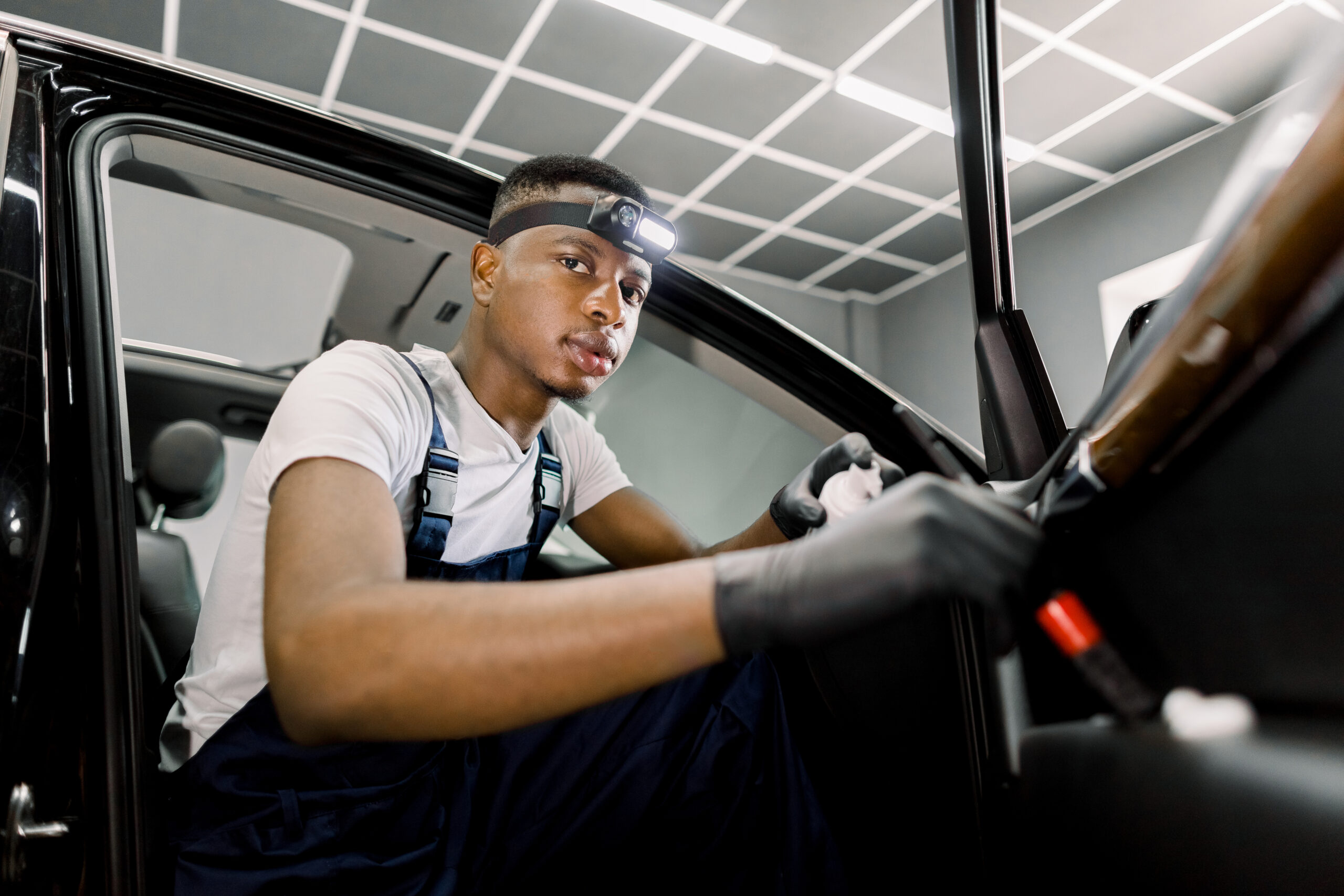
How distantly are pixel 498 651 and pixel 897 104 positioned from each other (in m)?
4.94

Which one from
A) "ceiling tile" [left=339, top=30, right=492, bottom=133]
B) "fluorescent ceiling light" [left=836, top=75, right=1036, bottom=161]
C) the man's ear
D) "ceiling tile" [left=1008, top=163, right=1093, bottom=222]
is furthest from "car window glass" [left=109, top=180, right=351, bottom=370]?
"ceiling tile" [left=1008, top=163, right=1093, bottom=222]

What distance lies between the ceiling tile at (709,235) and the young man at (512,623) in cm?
496

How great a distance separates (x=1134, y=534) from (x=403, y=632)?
56 cm

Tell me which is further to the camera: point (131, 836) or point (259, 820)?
point (259, 820)

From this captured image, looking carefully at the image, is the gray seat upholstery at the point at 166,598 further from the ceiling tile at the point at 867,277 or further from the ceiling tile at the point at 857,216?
Result: the ceiling tile at the point at 867,277

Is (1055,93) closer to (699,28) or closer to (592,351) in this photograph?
(699,28)

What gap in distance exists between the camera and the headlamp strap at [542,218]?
4.31ft

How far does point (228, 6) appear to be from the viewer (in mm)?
3799

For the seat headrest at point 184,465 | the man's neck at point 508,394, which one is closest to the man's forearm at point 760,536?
the man's neck at point 508,394

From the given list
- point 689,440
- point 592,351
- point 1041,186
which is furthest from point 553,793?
point 1041,186

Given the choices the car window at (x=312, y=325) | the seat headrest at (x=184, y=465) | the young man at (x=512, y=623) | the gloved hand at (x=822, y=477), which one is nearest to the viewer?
the young man at (x=512, y=623)

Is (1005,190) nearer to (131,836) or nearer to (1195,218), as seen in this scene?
(131,836)

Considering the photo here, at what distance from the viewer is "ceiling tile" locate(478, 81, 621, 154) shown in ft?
15.1

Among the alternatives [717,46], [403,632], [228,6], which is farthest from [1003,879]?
[228,6]
